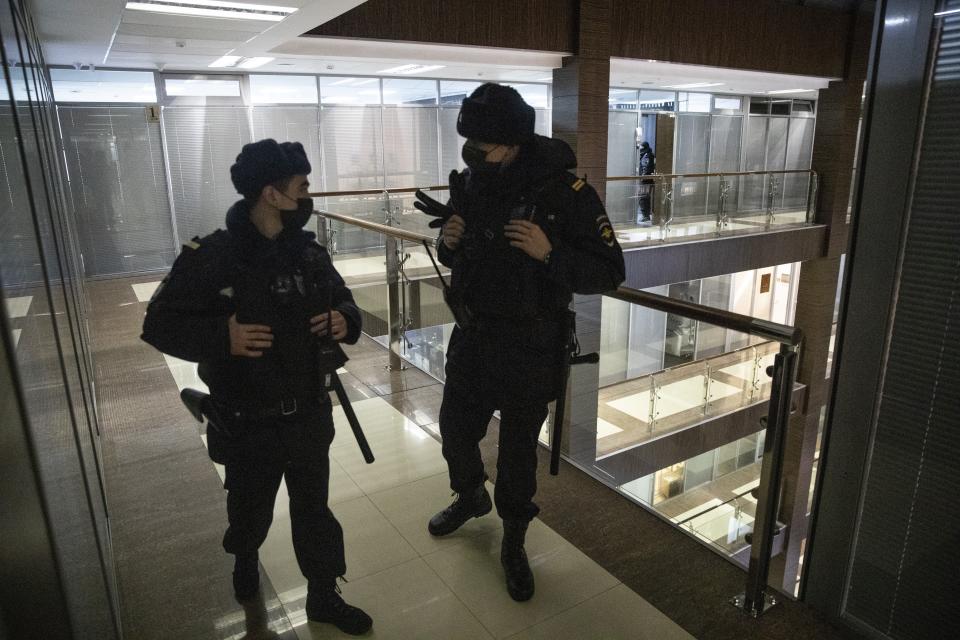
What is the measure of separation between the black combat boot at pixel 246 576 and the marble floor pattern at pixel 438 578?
10 centimetres

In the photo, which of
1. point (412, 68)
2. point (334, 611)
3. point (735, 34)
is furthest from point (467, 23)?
point (334, 611)

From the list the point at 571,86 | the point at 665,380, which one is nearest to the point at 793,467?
the point at 665,380

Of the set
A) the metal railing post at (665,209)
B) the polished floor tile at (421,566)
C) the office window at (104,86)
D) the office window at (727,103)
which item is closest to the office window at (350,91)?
the office window at (104,86)

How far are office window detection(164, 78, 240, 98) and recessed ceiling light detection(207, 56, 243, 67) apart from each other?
2.68 feet

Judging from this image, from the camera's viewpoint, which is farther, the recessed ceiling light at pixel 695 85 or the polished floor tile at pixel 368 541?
the recessed ceiling light at pixel 695 85

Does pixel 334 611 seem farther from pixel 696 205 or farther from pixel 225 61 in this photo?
pixel 696 205

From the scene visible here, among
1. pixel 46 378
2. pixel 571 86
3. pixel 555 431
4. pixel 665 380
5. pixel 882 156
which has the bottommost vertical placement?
pixel 665 380

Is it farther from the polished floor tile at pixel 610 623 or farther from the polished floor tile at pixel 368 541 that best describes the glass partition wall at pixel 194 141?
the polished floor tile at pixel 610 623

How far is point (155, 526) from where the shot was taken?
2.70 metres

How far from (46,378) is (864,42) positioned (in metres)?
13.1

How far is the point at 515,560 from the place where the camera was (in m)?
2.27

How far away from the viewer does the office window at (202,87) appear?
8789 mm

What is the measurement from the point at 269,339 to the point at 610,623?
1.44 meters

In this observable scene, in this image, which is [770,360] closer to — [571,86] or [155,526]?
[155,526]
